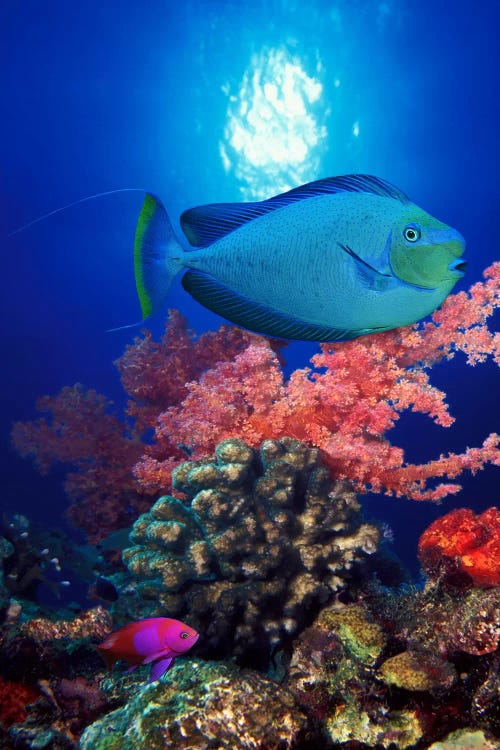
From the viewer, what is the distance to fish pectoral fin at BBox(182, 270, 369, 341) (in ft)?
4.52

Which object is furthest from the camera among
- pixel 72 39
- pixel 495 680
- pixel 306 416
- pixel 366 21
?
pixel 72 39

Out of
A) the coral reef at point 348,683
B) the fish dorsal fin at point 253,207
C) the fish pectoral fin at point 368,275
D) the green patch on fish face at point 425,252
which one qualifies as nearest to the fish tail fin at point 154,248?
the fish dorsal fin at point 253,207

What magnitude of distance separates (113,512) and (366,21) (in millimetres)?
20147

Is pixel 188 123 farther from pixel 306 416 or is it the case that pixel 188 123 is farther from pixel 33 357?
pixel 33 357

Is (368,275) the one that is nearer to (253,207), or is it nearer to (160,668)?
(253,207)

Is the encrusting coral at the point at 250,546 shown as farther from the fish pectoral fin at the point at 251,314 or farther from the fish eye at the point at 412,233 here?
the fish eye at the point at 412,233

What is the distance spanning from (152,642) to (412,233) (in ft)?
7.86

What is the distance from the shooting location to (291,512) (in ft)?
9.62

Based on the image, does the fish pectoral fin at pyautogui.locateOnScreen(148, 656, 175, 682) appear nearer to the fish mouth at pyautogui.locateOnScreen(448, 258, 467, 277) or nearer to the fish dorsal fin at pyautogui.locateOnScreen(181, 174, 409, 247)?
the fish dorsal fin at pyautogui.locateOnScreen(181, 174, 409, 247)

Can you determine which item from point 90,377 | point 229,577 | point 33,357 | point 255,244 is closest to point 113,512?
point 229,577

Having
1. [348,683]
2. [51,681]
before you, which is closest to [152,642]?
[348,683]

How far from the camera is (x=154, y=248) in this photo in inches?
55.4

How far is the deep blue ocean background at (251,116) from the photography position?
15188mm

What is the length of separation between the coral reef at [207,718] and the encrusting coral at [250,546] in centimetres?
55
